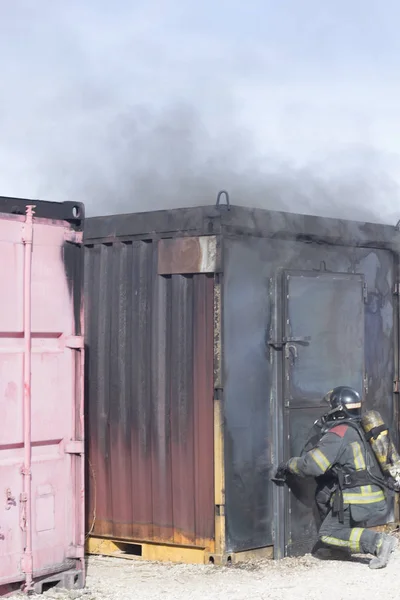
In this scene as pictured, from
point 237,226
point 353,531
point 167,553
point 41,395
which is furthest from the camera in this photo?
point 167,553

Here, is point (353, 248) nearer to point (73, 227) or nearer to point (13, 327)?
point (73, 227)

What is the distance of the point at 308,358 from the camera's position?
8148mm

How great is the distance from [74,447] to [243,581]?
5.41 feet

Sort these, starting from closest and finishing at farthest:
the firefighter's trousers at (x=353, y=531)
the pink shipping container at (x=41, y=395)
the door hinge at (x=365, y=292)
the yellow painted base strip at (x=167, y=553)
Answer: the pink shipping container at (x=41, y=395) < the firefighter's trousers at (x=353, y=531) < the yellow painted base strip at (x=167, y=553) < the door hinge at (x=365, y=292)

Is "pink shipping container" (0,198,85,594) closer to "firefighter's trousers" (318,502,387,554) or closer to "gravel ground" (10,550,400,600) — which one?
"gravel ground" (10,550,400,600)

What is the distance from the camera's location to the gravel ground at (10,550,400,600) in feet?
21.8

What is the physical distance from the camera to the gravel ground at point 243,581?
6.66 m

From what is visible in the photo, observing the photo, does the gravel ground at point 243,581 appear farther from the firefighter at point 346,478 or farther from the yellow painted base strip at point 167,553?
the firefighter at point 346,478

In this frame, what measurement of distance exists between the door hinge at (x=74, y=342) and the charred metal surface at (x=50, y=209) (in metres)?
0.76

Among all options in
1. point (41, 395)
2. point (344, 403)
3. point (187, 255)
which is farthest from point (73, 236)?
point (344, 403)

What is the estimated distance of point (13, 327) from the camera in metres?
6.34

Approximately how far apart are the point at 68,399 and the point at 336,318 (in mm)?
2736

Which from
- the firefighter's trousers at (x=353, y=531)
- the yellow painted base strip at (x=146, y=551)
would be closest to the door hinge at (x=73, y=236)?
the yellow painted base strip at (x=146, y=551)

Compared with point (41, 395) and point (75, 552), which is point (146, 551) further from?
point (41, 395)
